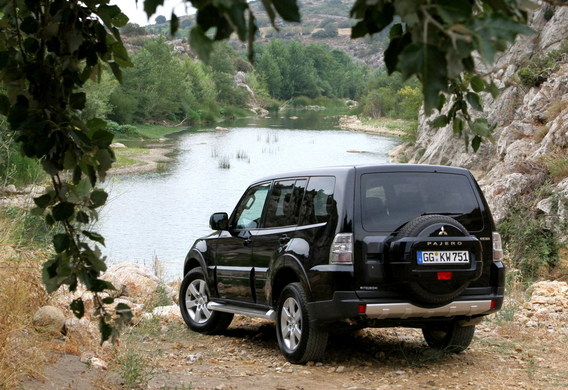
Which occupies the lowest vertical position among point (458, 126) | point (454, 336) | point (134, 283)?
point (134, 283)

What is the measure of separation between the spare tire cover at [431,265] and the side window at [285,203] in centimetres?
132

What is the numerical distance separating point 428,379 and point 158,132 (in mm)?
70995

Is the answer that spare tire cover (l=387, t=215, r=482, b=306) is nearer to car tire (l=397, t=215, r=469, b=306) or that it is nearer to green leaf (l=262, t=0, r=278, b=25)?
car tire (l=397, t=215, r=469, b=306)

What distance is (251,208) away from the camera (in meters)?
9.30

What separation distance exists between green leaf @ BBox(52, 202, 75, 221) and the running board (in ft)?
14.8

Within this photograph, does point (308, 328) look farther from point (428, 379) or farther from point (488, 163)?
point (488, 163)

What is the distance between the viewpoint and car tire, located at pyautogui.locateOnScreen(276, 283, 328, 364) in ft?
25.2

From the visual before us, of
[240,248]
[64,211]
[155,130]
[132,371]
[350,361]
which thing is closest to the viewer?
[64,211]

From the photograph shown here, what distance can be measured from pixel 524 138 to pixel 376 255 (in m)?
17.2

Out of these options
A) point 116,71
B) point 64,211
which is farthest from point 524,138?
point 64,211

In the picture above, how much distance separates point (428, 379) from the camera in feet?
24.6

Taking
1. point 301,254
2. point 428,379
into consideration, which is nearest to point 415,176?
point 301,254

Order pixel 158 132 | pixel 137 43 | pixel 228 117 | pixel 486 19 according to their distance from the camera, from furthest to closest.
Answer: pixel 137 43 < pixel 228 117 < pixel 158 132 < pixel 486 19

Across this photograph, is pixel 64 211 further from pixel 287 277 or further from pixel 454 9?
pixel 287 277
